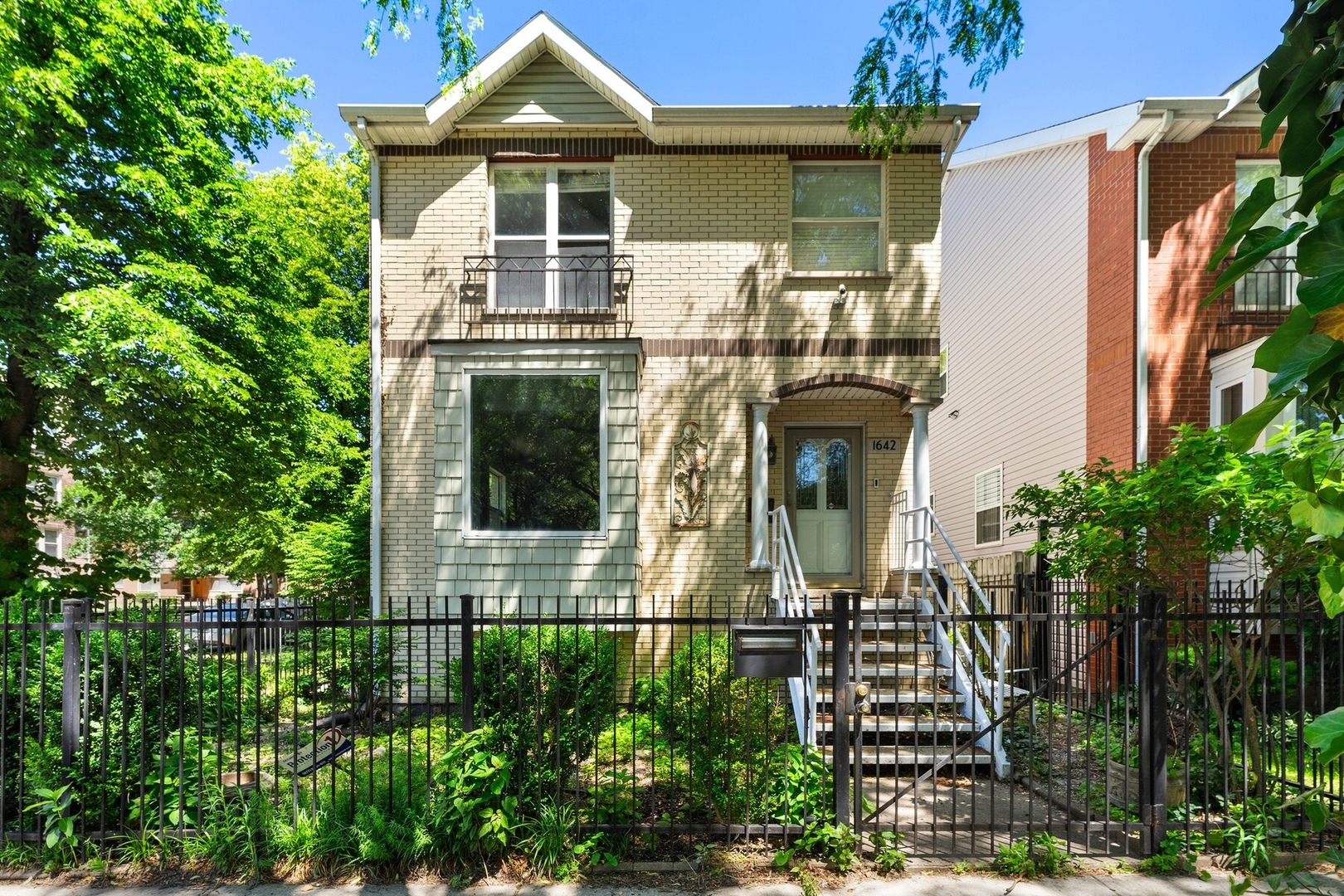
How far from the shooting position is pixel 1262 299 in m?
11.0

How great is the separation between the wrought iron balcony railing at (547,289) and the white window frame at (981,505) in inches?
328

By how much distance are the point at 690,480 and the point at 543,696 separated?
4.49 m

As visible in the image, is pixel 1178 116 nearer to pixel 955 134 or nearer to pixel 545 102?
pixel 955 134

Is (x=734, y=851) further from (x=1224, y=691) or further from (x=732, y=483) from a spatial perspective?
(x=732, y=483)

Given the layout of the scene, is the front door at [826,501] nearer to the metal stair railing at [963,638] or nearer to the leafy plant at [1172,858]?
the metal stair railing at [963,638]

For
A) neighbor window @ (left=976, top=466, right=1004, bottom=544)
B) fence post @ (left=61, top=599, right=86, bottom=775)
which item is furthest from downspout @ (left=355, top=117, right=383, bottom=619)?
neighbor window @ (left=976, top=466, right=1004, bottom=544)

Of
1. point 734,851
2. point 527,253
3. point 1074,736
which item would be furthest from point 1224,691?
point 527,253

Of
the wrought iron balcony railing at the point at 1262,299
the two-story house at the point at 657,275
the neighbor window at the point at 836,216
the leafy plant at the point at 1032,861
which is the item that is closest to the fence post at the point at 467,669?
the leafy plant at the point at 1032,861

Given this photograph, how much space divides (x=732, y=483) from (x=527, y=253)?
14.0ft

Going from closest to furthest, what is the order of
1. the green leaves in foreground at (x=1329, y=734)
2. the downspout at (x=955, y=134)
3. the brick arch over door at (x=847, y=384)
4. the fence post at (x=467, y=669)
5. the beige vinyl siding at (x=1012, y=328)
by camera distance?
1. the green leaves in foreground at (x=1329, y=734)
2. the fence post at (x=467, y=669)
3. the downspout at (x=955, y=134)
4. the brick arch over door at (x=847, y=384)
5. the beige vinyl siding at (x=1012, y=328)

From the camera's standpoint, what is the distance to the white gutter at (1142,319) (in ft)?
35.7

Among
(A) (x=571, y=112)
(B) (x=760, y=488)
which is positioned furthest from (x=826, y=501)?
(A) (x=571, y=112)

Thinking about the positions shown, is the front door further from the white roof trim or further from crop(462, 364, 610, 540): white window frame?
the white roof trim

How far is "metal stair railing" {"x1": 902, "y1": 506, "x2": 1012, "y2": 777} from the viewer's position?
22.5 feet
